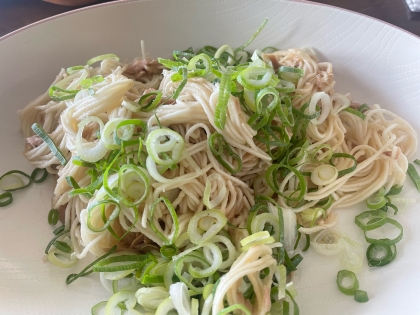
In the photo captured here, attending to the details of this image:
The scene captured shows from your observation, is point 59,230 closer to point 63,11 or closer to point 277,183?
point 277,183

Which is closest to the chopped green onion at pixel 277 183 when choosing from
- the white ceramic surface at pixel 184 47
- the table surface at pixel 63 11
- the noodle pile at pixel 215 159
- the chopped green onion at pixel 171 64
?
the noodle pile at pixel 215 159

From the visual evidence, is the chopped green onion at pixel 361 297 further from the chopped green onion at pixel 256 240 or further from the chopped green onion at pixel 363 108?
the chopped green onion at pixel 363 108

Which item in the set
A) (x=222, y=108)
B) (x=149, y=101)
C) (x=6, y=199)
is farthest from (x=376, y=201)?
(x=6, y=199)

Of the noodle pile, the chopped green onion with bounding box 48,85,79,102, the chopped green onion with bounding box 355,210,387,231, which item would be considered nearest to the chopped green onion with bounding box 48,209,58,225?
the noodle pile

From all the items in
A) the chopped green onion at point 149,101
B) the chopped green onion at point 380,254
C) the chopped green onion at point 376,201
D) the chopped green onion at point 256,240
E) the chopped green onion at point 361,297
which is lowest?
the chopped green onion at point 361,297

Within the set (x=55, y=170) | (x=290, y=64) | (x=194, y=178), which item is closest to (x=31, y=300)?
(x=55, y=170)

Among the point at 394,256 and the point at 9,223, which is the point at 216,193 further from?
the point at 9,223
